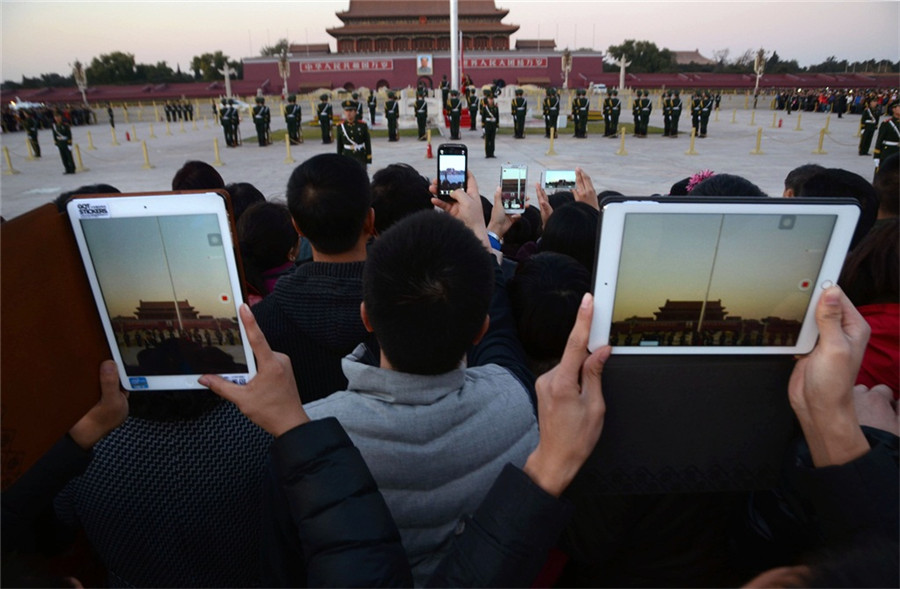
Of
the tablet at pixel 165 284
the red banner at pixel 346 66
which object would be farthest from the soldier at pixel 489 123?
the red banner at pixel 346 66

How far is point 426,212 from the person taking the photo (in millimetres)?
1207

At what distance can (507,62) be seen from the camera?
1741 inches

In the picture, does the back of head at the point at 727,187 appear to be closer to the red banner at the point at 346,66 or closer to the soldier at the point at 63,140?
the soldier at the point at 63,140

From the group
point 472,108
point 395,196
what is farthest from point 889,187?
point 472,108

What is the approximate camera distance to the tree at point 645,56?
5491 centimetres

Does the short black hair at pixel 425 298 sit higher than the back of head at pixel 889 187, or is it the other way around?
the short black hair at pixel 425 298

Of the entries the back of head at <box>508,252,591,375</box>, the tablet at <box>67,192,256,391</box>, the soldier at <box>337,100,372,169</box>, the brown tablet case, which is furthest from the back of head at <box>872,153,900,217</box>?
the soldier at <box>337,100,372,169</box>

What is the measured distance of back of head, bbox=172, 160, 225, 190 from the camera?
3547mm

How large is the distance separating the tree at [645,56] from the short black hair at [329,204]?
57.6 meters

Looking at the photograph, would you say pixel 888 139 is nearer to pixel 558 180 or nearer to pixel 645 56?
pixel 558 180

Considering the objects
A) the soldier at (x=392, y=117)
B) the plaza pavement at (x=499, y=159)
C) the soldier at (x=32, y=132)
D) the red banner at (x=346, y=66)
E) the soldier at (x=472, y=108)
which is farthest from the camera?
the red banner at (x=346, y=66)

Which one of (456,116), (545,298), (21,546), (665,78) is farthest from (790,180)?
(665,78)

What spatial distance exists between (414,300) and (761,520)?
34.5 inches

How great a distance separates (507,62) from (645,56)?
2103 centimetres
